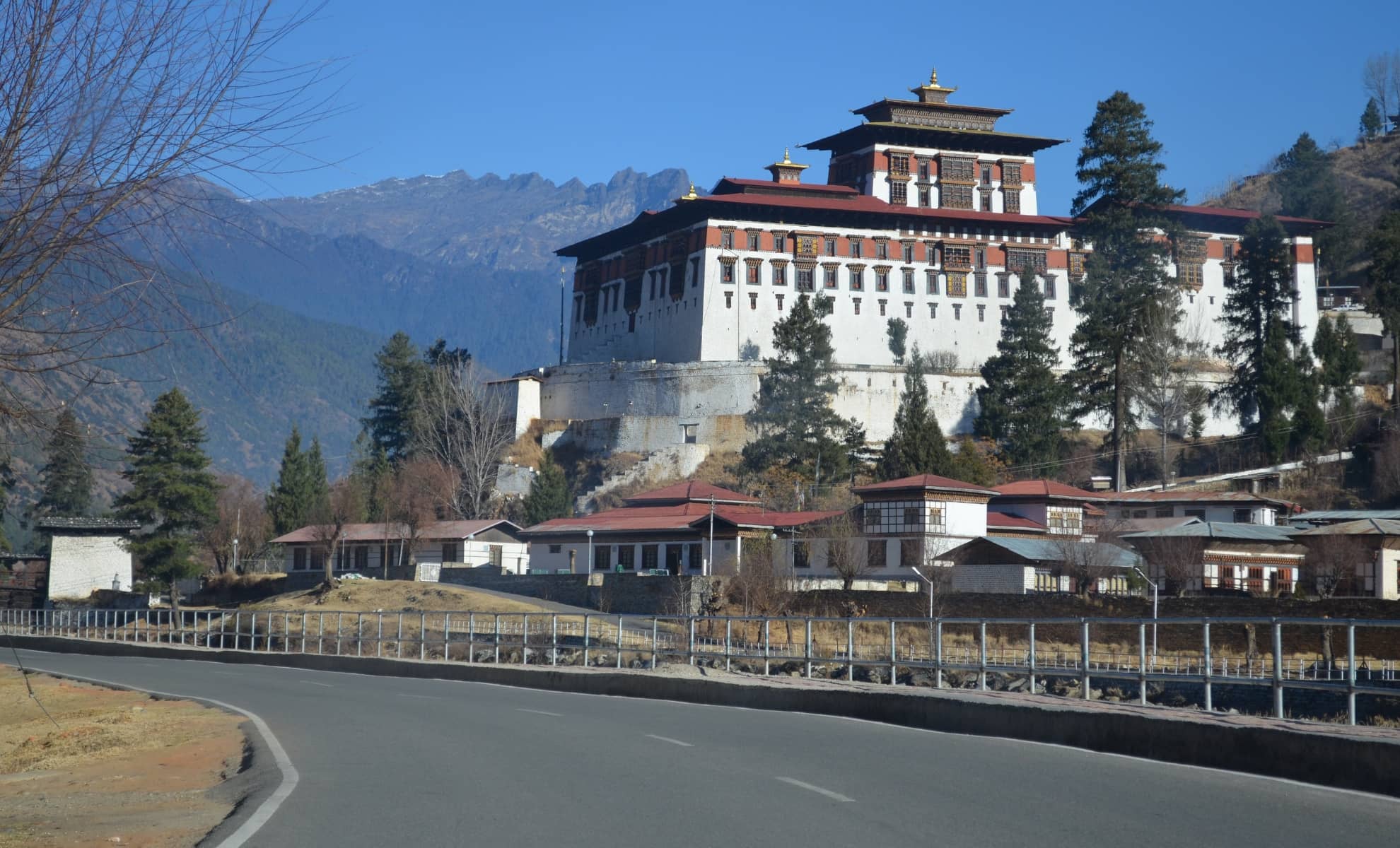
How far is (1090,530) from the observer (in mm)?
75062

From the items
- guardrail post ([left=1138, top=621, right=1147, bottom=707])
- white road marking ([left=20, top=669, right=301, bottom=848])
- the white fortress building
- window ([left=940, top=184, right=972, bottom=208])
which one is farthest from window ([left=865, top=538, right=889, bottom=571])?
guardrail post ([left=1138, top=621, right=1147, bottom=707])

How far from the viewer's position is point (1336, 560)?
62.2 meters

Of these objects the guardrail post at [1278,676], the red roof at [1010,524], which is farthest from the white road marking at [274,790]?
the red roof at [1010,524]

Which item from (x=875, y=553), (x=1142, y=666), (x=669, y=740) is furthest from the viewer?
(x=875, y=553)

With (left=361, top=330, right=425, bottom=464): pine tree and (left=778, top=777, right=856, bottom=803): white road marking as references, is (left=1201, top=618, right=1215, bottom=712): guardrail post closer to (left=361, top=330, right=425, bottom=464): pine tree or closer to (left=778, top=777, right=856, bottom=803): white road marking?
(left=778, top=777, right=856, bottom=803): white road marking

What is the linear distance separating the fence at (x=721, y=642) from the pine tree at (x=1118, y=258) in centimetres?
3915

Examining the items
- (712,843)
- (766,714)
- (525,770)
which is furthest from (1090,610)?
(712,843)

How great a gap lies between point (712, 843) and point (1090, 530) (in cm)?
6792

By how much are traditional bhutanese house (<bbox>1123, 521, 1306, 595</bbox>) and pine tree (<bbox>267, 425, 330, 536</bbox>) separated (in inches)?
2233

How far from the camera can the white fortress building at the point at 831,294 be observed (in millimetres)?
106312

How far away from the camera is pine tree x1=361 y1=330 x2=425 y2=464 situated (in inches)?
4943

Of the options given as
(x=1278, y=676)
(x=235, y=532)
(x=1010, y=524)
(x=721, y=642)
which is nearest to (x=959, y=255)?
(x=1010, y=524)

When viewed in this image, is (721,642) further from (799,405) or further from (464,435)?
(464,435)

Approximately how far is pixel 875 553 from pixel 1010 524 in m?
7.06
